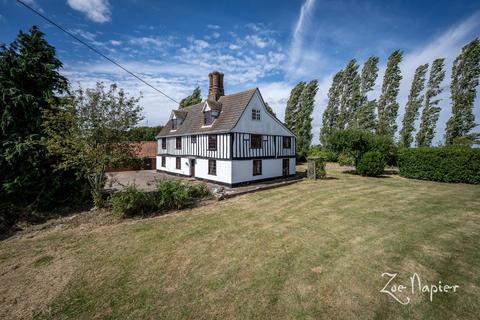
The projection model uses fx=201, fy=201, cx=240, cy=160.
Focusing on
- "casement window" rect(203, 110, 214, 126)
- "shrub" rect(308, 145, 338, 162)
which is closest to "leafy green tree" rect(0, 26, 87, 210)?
"casement window" rect(203, 110, 214, 126)

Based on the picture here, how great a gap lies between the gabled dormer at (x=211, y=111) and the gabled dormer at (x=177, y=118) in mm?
5867

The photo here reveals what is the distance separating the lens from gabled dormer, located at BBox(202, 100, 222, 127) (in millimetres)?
18781

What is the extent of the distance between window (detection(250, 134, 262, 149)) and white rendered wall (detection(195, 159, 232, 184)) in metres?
2.97

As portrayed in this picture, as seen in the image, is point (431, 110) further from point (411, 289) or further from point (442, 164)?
point (411, 289)

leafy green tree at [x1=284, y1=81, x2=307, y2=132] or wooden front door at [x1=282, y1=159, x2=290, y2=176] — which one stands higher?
leafy green tree at [x1=284, y1=81, x2=307, y2=132]

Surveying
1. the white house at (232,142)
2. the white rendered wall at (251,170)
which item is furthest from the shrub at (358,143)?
the white rendered wall at (251,170)

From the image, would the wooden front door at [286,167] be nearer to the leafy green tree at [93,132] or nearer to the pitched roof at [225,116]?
the pitched roof at [225,116]

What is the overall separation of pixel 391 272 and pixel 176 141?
71.8 feet

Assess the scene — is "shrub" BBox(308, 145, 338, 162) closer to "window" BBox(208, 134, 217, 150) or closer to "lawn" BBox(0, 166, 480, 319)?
"window" BBox(208, 134, 217, 150)

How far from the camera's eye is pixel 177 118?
23.8m

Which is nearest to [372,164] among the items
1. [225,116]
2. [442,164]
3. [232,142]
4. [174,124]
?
[442,164]

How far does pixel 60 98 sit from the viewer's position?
11.2 m

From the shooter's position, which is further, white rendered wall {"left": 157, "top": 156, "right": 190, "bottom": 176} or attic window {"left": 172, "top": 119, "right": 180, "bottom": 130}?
attic window {"left": 172, "top": 119, "right": 180, "bottom": 130}

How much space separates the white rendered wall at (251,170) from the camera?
55.3 feet
